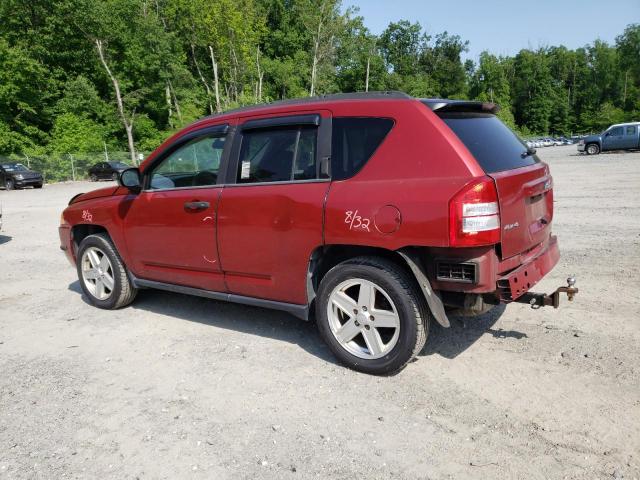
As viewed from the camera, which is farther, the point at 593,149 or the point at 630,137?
the point at 593,149

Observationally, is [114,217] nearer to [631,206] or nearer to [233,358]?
[233,358]

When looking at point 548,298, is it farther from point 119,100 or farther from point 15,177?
point 119,100

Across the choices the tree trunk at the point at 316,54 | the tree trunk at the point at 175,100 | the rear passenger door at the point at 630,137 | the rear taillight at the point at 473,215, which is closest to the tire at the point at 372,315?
the rear taillight at the point at 473,215

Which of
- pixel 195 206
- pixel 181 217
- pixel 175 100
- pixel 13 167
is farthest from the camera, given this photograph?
pixel 175 100

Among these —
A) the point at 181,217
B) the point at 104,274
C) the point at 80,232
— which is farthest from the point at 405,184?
the point at 80,232

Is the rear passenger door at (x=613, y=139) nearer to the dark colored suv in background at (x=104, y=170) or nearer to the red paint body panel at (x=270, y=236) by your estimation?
the dark colored suv in background at (x=104, y=170)

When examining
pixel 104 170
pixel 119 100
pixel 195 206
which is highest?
pixel 119 100

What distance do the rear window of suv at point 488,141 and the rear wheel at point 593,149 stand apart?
105 feet

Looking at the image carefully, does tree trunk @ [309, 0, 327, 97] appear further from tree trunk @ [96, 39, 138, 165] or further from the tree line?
tree trunk @ [96, 39, 138, 165]

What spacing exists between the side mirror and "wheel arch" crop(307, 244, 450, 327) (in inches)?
83.1

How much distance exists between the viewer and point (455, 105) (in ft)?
11.7

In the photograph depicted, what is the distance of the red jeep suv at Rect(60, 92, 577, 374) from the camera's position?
3.22 meters

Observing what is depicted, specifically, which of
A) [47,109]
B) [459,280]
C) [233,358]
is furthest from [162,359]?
[47,109]

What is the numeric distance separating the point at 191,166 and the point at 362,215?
1.94 metres
